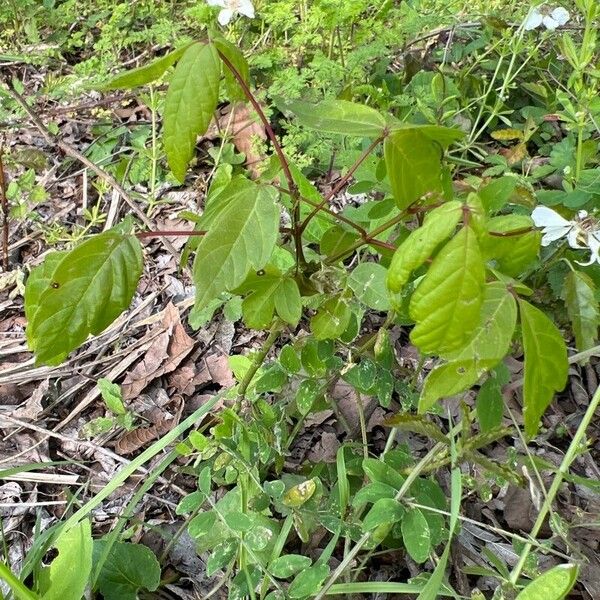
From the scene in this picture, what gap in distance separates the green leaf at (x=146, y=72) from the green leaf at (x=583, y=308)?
0.83 m

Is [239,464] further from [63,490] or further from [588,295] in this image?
[588,295]

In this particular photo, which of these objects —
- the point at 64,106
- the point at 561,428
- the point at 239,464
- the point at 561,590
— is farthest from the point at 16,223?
the point at 561,590

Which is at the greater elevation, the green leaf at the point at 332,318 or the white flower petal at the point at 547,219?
the green leaf at the point at 332,318

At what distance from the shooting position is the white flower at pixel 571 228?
1.08 metres

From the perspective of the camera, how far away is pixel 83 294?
0.83 metres

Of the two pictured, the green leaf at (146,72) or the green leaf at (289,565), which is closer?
the green leaf at (146,72)

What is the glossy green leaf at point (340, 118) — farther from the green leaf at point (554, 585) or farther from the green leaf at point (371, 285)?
the green leaf at point (554, 585)

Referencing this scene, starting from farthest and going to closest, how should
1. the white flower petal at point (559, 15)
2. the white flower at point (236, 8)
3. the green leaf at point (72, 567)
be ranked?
the white flower petal at point (559, 15)
the white flower at point (236, 8)
the green leaf at point (72, 567)

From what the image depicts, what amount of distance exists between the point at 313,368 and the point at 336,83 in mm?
1318

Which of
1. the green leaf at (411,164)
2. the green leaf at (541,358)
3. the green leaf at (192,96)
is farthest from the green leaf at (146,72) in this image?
the green leaf at (541,358)

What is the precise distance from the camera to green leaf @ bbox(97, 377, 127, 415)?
163 centimetres

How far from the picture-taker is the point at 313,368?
119 centimetres

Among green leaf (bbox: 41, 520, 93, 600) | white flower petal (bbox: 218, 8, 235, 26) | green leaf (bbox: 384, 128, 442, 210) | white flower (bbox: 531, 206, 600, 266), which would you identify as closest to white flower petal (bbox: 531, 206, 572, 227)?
white flower (bbox: 531, 206, 600, 266)

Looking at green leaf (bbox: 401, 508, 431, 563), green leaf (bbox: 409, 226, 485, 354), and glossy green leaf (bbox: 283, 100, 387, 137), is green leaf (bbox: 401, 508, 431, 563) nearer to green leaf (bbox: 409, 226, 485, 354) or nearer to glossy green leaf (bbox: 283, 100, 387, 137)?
green leaf (bbox: 409, 226, 485, 354)
